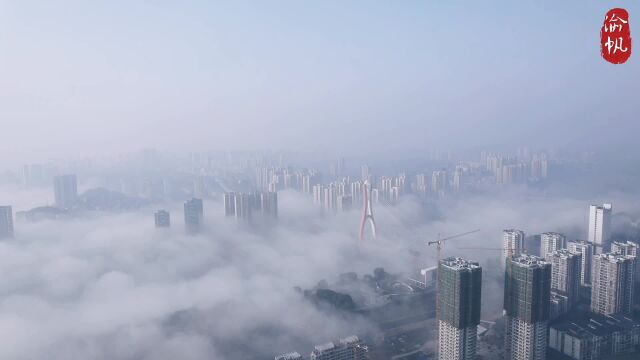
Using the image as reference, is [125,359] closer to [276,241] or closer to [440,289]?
[440,289]

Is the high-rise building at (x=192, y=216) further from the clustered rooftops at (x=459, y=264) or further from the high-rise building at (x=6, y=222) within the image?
the clustered rooftops at (x=459, y=264)

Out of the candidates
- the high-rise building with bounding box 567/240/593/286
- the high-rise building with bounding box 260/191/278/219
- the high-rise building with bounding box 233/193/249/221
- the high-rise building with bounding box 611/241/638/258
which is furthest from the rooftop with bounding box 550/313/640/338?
the high-rise building with bounding box 233/193/249/221

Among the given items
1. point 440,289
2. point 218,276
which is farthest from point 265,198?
point 440,289

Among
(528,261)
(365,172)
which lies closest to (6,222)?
(528,261)

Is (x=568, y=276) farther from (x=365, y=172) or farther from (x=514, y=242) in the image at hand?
(x=365, y=172)

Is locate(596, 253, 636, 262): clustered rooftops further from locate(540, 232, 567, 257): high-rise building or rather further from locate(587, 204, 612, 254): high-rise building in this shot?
locate(587, 204, 612, 254): high-rise building
